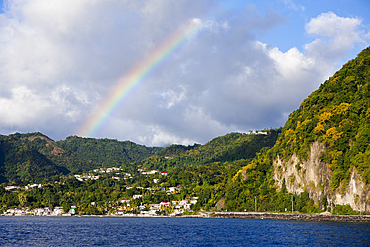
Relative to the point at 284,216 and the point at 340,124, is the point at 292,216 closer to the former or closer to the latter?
the point at 284,216

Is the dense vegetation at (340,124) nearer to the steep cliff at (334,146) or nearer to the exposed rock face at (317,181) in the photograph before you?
the steep cliff at (334,146)

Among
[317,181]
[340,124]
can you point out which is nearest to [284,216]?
[317,181]

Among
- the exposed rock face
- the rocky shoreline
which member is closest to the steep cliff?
the exposed rock face

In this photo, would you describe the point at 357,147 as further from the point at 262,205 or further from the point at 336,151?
the point at 262,205

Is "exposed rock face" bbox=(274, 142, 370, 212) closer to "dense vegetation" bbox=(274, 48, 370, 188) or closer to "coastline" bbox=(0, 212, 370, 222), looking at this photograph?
"dense vegetation" bbox=(274, 48, 370, 188)

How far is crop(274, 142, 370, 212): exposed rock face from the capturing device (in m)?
87.5

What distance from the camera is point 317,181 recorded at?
10338cm

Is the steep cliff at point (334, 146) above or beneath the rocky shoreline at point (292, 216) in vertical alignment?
above

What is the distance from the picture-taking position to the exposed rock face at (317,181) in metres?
87.5

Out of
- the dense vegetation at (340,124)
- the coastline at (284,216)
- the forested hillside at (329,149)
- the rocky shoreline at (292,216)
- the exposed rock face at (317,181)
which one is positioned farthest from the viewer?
the dense vegetation at (340,124)

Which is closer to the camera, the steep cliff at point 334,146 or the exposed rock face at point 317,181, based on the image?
the exposed rock face at point 317,181

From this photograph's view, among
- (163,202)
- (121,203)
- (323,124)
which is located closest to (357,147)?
(323,124)

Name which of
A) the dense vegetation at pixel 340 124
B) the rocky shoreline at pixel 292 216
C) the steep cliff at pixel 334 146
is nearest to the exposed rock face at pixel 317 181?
the steep cliff at pixel 334 146

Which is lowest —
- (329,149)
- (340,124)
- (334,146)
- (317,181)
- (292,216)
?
(292,216)
